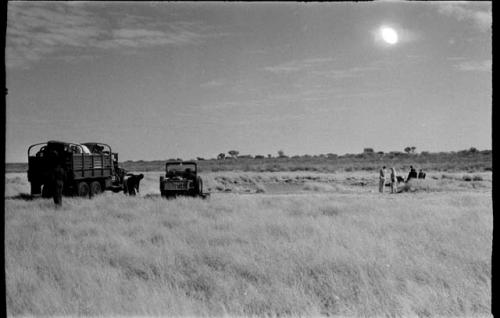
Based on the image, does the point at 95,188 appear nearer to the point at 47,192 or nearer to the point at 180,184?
the point at 47,192

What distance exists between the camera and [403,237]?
9344 mm

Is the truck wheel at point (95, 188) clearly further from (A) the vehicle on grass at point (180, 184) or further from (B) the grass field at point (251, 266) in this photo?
(B) the grass field at point (251, 266)

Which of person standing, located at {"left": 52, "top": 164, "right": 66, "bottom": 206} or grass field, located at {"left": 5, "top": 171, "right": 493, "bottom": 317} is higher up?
person standing, located at {"left": 52, "top": 164, "right": 66, "bottom": 206}

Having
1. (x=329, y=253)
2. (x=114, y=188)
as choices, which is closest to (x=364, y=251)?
(x=329, y=253)

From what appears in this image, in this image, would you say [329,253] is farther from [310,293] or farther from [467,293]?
[467,293]

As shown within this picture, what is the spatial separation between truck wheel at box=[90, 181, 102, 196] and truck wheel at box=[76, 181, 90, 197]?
0.92 ft

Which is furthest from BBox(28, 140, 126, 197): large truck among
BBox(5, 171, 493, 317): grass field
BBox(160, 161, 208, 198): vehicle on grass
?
BBox(5, 171, 493, 317): grass field

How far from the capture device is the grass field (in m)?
5.51

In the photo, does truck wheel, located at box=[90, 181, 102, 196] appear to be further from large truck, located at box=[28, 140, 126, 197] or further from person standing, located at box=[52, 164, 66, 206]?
person standing, located at box=[52, 164, 66, 206]

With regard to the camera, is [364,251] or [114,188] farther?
[114,188]

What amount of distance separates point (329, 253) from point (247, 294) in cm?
217

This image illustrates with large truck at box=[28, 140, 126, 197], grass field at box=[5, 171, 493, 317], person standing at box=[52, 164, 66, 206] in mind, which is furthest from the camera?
large truck at box=[28, 140, 126, 197]

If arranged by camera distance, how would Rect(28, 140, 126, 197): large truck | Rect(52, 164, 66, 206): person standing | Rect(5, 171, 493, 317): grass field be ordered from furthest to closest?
1. Rect(28, 140, 126, 197): large truck
2. Rect(52, 164, 66, 206): person standing
3. Rect(5, 171, 493, 317): grass field

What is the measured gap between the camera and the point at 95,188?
18.7 meters
